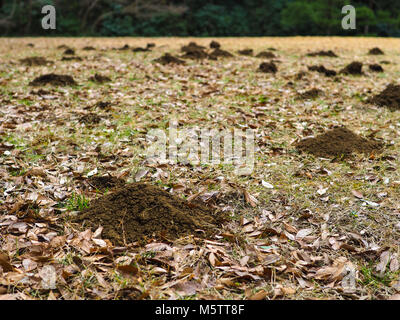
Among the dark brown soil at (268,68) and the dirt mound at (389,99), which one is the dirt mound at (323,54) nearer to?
the dark brown soil at (268,68)

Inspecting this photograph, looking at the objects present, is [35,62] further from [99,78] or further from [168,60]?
[168,60]

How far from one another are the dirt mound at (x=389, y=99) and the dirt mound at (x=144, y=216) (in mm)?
4380

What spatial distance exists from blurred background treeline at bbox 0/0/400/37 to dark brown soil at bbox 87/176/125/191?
69.0ft

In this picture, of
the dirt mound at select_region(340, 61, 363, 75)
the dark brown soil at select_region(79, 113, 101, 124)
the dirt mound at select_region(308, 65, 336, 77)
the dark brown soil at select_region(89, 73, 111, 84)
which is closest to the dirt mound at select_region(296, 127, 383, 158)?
the dark brown soil at select_region(79, 113, 101, 124)

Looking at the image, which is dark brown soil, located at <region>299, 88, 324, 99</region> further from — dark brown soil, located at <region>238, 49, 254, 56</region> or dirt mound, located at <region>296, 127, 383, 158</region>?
dark brown soil, located at <region>238, 49, 254, 56</region>

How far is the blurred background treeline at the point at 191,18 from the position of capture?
22.4 metres

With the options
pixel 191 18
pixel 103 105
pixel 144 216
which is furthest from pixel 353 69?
pixel 191 18

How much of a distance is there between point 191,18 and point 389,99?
21163mm

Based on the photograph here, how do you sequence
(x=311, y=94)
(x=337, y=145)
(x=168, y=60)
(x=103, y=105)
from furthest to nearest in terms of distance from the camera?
(x=168, y=60), (x=311, y=94), (x=103, y=105), (x=337, y=145)

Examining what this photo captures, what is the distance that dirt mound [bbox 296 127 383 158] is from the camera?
424 centimetres

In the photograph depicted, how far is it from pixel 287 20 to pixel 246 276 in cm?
2511

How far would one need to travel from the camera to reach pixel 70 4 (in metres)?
23.7

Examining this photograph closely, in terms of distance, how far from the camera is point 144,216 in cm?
278

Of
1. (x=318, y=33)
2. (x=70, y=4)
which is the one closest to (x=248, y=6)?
(x=318, y=33)
